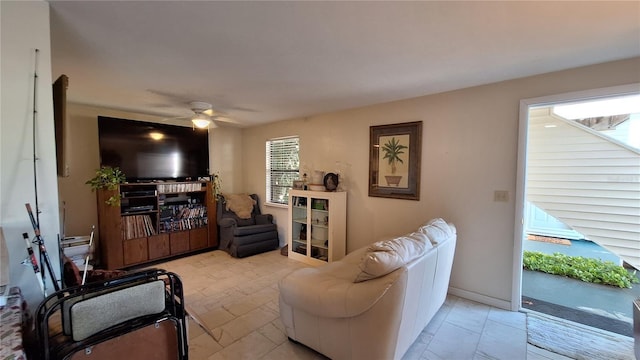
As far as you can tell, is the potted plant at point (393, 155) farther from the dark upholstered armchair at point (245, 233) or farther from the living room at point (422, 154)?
the dark upholstered armchair at point (245, 233)

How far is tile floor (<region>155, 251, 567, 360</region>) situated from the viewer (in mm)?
2031

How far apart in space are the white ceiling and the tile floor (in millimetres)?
2315

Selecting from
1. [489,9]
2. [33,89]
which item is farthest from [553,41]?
[33,89]

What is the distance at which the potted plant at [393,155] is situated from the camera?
11.0ft

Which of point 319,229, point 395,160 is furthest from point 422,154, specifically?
point 319,229

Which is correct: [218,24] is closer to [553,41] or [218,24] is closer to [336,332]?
[336,332]

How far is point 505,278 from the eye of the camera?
2.68 meters

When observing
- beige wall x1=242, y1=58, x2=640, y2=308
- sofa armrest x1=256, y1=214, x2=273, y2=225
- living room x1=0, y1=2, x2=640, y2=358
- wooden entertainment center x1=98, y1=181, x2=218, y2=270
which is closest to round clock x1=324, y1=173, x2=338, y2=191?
living room x1=0, y1=2, x2=640, y2=358

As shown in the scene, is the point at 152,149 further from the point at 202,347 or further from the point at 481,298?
the point at 481,298

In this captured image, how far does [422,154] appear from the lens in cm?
317

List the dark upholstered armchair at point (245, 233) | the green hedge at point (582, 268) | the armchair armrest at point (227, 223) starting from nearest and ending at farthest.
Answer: the green hedge at point (582, 268)
the dark upholstered armchair at point (245, 233)
the armchair armrest at point (227, 223)

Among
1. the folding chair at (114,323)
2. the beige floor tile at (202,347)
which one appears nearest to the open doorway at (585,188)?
the beige floor tile at (202,347)

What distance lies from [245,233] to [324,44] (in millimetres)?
3247

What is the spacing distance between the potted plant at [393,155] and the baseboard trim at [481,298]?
1394mm
